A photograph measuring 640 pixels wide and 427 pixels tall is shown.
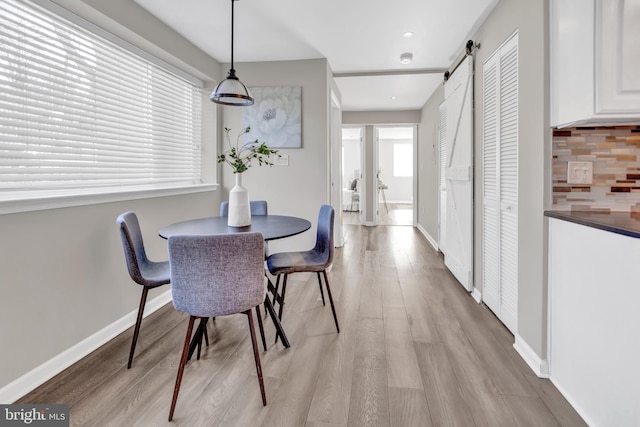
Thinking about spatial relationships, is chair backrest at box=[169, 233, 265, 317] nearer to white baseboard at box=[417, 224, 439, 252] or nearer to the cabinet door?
the cabinet door

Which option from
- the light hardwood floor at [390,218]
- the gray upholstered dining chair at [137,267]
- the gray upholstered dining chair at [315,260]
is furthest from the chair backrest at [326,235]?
the light hardwood floor at [390,218]

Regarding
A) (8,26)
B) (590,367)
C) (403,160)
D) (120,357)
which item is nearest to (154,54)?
(8,26)

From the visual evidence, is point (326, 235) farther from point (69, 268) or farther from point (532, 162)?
point (69, 268)

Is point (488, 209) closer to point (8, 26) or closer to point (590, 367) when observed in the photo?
point (590, 367)

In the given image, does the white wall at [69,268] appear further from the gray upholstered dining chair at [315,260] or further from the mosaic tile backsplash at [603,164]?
the mosaic tile backsplash at [603,164]

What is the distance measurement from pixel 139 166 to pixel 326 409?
7.63 feet

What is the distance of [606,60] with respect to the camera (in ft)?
4.69

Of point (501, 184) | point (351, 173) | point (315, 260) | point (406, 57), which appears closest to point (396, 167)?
point (351, 173)

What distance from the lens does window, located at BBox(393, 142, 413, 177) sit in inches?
489

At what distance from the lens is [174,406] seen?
5.05 feet

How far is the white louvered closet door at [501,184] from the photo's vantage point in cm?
226

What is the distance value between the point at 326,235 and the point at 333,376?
101cm

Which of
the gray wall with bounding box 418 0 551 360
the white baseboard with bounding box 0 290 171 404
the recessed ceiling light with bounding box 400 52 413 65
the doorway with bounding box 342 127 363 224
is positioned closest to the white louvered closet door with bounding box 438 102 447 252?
the recessed ceiling light with bounding box 400 52 413 65

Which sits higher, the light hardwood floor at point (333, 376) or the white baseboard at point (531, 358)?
the white baseboard at point (531, 358)
